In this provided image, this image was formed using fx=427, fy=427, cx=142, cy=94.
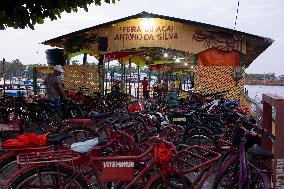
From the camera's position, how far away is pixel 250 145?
4.72m

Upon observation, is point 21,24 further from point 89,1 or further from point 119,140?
point 119,140

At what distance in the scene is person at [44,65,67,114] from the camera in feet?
40.0

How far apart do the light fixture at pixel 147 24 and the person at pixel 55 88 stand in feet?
25.3

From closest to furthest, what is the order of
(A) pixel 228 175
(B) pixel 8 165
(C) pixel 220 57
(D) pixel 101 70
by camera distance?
(A) pixel 228 175 → (B) pixel 8 165 → (C) pixel 220 57 → (D) pixel 101 70

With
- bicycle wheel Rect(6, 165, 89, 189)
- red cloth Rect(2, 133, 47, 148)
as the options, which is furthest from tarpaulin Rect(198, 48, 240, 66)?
bicycle wheel Rect(6, 165, 89, 189)

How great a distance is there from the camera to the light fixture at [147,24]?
19.2 meters

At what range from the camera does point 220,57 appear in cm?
1864

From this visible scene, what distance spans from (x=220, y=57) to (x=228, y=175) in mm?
14235

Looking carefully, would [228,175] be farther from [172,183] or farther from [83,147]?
[83,147]

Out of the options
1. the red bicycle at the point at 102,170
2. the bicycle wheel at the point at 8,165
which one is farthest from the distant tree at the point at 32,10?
the red bicycle at the point at 102,170

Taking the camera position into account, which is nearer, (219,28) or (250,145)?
(250,145)

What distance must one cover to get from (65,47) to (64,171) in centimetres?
1608

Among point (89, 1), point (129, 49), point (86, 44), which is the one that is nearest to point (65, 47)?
point (86, 44)

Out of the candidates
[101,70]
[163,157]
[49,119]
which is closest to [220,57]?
[101,70]
